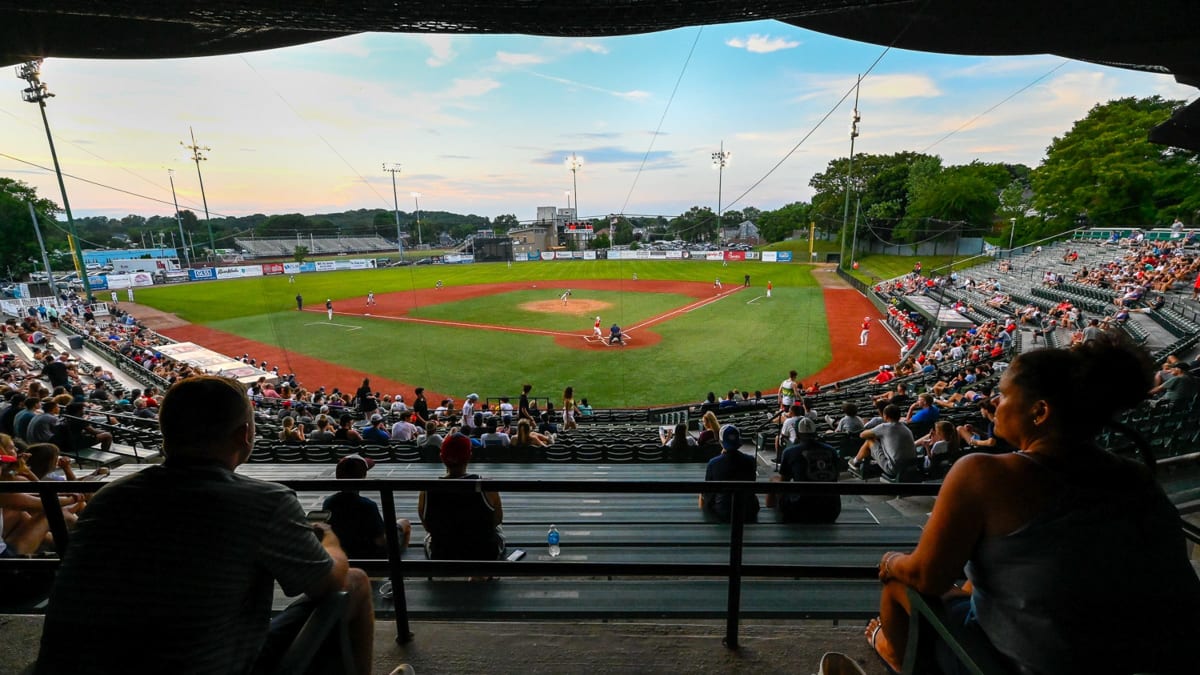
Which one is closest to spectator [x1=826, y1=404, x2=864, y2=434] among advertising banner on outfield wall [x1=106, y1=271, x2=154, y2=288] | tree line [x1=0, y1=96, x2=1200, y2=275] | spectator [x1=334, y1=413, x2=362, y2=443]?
spectator [x1=334, y1=413, x2=362, y2=443]

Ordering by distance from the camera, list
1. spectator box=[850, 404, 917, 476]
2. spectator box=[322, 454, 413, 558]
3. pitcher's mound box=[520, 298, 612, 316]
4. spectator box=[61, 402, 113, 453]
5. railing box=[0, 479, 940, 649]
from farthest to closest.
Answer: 1. pitcher's mound box=[520, 298, 612, 316]
2. spectator box=[61, 402, 113, 453]
3. spectator box=[850, 404, 917, 476]
4. spectator box=[322, 454, 413, 558]
5. railing box=[0, 479, 940, 649]

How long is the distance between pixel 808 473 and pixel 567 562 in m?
3.18

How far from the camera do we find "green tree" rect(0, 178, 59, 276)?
1880 inches

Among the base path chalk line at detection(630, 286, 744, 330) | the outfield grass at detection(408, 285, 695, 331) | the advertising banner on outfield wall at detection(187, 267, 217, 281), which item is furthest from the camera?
the advertising banner on outfield wall at detection(187, 267, 217, 281)

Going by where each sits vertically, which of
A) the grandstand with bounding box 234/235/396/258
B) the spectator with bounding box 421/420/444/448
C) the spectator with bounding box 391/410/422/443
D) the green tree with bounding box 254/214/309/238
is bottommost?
the spectator with bounding box 391/410/422/443

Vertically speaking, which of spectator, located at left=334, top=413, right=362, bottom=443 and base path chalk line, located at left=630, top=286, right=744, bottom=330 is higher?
spectator, located at left=334, top=413, right=362, bottom=443

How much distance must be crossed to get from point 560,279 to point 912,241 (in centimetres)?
4074

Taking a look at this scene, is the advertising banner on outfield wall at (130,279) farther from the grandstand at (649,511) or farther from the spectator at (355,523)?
the spectator at (355,523)

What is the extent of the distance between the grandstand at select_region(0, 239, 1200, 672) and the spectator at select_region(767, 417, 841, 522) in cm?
15

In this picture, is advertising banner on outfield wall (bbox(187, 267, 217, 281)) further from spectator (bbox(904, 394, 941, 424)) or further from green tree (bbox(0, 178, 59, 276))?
Result: spectator (bbox(904, 394, 941, 424))

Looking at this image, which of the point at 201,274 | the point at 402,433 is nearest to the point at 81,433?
the point at 402,433

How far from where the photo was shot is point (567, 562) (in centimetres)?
278

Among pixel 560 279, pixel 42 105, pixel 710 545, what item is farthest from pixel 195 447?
pixel 560 279

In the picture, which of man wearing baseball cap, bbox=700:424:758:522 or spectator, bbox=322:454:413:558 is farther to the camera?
man wearing baseball cap, bbox=700:424:758:522
